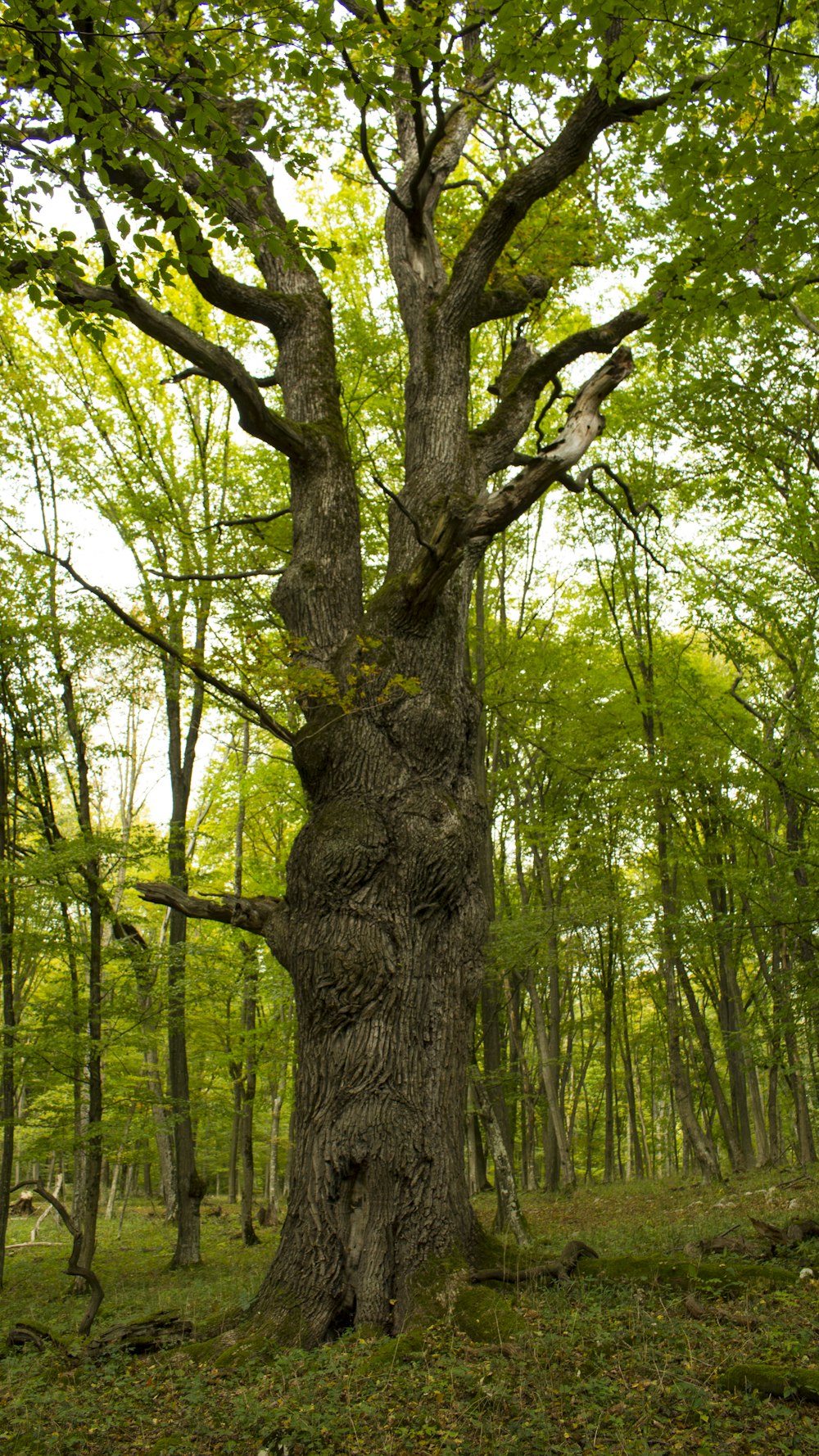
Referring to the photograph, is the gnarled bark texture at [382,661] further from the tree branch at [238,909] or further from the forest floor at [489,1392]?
the forest floor at [489,1392]

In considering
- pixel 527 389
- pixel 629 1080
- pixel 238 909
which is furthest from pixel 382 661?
pixel 629 1080

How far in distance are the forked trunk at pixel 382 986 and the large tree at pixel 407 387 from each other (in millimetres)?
16

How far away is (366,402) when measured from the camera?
1184 centimetres

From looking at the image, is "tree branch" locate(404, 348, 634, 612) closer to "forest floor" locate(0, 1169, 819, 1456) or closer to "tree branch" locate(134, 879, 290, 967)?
"tree branch" locate(134, 879, 290, 967)

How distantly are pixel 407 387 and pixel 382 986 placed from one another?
444 cm

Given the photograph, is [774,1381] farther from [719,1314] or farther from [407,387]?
[407,387]

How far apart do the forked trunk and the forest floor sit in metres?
0.45

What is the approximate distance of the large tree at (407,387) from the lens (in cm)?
409

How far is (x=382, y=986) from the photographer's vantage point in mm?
4684

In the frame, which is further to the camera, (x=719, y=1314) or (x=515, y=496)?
(x=515, y=496)

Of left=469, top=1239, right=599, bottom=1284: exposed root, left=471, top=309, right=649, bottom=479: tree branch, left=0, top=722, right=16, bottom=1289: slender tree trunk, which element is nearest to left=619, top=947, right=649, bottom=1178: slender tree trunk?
left=0, top=722, right=16, bottom=1289: slender tree trunk

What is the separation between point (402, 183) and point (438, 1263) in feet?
26.9

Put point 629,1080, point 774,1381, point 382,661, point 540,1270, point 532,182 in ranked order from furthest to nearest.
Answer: point 629,1080 < point 532,182 < point 382,661 < point 540,1270 < point 774,1381

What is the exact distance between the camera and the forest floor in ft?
9.76
